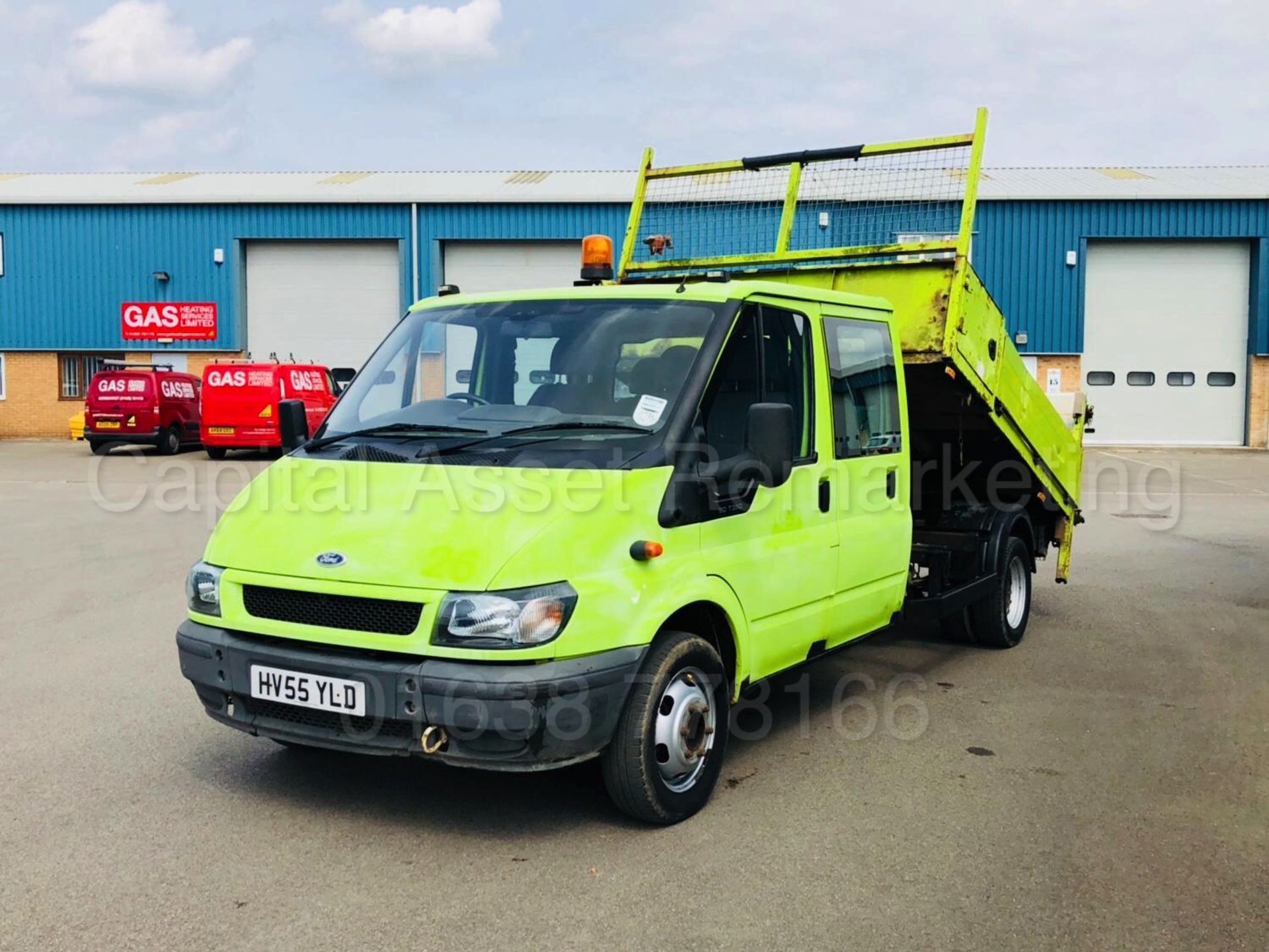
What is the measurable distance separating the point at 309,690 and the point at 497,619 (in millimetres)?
749

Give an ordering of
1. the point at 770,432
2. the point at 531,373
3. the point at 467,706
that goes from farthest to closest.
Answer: the point at 531,373 → the point at 770,432 → the point at 467,706

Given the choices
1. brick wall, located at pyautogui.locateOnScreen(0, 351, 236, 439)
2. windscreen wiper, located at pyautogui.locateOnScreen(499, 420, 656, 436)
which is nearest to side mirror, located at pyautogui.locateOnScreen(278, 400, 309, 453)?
windscreen wiper, located at pyautogui.locateOnScreen(499, 420, 656, 436)

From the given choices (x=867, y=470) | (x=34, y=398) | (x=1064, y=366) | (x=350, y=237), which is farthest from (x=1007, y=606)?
(x=34, y=398)

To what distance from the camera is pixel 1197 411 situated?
31.5m

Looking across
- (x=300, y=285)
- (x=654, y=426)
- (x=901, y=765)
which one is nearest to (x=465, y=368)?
(x=654, y=426)

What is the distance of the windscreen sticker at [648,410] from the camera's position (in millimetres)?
4559

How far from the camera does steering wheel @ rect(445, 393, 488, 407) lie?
4996 millimetres

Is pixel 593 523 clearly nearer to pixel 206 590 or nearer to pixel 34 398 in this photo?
pixel 206 590

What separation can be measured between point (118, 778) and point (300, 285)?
30.2 meters

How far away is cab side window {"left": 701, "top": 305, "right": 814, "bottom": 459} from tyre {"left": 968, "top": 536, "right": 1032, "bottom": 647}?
2.72m

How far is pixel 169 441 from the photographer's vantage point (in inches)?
1055

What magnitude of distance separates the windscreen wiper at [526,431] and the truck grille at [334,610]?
732mm

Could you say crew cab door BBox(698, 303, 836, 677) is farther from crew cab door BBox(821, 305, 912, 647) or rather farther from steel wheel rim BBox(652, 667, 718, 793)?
steel wheel rim BBox(652, 667, 718, 793)

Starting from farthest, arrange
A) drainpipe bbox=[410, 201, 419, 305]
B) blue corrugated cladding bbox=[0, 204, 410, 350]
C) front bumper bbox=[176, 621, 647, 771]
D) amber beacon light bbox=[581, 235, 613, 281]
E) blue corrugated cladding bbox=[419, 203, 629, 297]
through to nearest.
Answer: blue corrugated cladding bbox=[0, 204, 410, 350] → drainpipe bbox=[410, 201, 419, 305] → blue corrugated cladding bbox=[419, 203, 629, 297] → amber beacon light bbox=[581, 235, 613, 281] → front bumper bbox=[176, 621, 647, 771]
